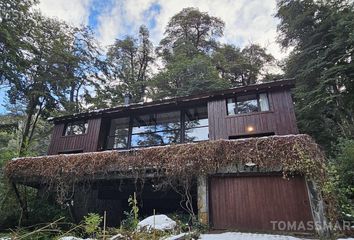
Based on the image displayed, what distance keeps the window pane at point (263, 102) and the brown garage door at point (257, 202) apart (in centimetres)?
339

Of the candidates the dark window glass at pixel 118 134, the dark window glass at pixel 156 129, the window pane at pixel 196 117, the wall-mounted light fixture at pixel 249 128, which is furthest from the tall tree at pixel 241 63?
the wall-mounted light fixture at pixel 249 128

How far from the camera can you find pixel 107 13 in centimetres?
1573

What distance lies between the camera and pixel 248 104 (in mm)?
10656

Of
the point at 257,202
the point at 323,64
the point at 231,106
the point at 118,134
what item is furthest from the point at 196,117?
the point at 323,64

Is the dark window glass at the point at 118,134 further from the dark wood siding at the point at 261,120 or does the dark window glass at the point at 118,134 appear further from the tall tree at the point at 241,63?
Result: the tall tree at the point at 241,63

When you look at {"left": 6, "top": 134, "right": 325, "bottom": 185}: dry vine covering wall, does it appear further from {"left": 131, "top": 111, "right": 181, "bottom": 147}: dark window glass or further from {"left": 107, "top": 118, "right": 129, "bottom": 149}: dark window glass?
{"left": 107, "top": 118, "right": 129, "bottom": 149}: dark window glass

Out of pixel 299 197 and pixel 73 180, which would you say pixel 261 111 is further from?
pixel 73 180

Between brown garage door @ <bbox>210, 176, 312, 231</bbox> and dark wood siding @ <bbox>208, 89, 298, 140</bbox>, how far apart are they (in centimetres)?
239

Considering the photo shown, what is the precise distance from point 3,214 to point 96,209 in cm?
402

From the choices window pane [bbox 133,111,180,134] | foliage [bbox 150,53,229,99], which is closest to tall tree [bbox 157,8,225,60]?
foliage [bbox 150,53,229,99]

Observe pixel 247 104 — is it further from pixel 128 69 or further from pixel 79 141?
pixel 128 69

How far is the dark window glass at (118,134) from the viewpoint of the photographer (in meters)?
12.8

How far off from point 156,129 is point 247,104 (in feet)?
15.3

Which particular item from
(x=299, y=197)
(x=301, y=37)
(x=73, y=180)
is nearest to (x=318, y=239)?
(x=299, y=197)
